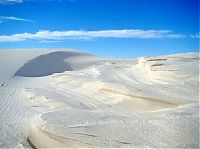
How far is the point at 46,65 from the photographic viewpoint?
2161 cm

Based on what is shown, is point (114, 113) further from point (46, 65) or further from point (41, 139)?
point (46, 65)

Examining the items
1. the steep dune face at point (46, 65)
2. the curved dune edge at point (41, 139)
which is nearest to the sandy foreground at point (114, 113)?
the curved dune edge at point (41, 139)

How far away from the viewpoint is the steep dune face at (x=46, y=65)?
18.6 meters

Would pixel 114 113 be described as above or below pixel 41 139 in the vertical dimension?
above

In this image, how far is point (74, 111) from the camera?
557cm

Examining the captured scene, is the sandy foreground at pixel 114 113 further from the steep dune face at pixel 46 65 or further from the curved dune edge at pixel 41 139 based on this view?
the steep dune face at pixel 46 65

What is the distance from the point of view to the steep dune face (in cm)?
1857

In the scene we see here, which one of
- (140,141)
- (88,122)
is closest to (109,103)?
(88,122)

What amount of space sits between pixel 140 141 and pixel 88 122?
3.23ft

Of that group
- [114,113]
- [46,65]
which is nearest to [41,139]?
[114,113]

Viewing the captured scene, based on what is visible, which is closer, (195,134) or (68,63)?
(195,134)

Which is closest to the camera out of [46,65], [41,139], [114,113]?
[41,139]

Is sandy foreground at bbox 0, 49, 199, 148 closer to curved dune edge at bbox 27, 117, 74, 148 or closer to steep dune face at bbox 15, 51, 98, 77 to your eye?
curved dune edge at bbox 27, 117, 74, 148

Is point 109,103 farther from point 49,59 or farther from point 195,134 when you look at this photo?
point 49,59
